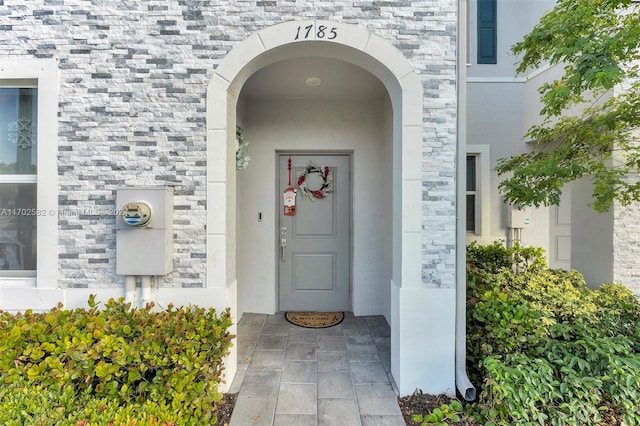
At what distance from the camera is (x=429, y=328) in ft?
7.27

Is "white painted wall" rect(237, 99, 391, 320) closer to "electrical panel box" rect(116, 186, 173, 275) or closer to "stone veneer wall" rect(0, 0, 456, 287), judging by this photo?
"stone veneer wall" rect(0, 0, 456, 287)

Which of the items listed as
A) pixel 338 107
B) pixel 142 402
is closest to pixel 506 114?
pixel 338 107

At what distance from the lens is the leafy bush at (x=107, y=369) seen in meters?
1.40

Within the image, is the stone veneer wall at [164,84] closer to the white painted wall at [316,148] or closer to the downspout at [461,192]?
the downspout at [461,192]

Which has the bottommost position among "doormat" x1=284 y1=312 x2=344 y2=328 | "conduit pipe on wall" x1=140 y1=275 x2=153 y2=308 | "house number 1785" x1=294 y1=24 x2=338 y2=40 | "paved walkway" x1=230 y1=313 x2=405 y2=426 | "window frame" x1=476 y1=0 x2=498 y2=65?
"paved walkway" x1=230 y1=313 x2=405 y2=426

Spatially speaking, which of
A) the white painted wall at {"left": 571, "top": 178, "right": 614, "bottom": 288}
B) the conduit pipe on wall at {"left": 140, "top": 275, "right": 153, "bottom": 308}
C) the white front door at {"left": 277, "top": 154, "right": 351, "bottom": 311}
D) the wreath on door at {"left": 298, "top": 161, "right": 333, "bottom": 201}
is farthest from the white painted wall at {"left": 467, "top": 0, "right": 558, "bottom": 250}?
the conduit pipe on wall at {"left": 140, "top": 275, "right": 153, "bottom": 308}

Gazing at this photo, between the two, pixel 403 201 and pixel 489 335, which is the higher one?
pixel 403 201

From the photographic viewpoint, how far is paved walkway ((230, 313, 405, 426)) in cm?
200

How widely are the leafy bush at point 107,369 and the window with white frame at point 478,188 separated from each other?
4306mm

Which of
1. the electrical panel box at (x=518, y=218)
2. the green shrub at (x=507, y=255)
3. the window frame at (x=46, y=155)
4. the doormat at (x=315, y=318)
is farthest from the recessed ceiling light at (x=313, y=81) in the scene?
the electrical panel box at (x=518, y=218)

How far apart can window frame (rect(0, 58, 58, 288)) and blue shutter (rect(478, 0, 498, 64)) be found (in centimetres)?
554

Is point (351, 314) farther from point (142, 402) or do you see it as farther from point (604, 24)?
point (604, 24)

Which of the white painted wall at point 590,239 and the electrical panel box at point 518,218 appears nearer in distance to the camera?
the white painted wall at point 590,239

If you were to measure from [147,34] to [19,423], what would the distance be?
8.25 feet
